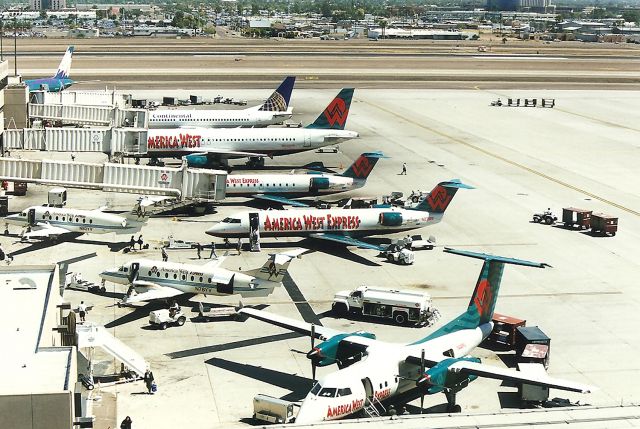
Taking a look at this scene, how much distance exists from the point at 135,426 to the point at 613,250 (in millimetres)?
47589

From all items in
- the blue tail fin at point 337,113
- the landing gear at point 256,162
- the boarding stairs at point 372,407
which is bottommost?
the landing gear at point 256,162

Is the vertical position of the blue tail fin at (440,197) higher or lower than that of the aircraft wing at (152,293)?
higher

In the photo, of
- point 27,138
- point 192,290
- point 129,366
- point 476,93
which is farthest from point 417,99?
point 129,366

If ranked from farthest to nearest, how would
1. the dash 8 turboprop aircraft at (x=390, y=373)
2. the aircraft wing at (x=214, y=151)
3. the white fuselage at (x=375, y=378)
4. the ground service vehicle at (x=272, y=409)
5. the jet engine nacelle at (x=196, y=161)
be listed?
the aircraft wing at (x=214, y=151), the jet engine nacelle at (x=196, y=161), the ground service vehicle at (x=272, y=409), the dash 8 turboprop aircraft at (x=390, y=373), the white fuselage at (x=375, y=378)

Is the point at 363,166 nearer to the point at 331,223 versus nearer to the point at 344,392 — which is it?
the point at 331,223

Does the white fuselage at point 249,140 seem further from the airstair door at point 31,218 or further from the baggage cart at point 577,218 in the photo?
the baggage cart at point 577,218

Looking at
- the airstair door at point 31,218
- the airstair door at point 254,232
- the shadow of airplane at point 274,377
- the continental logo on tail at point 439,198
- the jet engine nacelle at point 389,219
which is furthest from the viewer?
the airstair door at point 31,218

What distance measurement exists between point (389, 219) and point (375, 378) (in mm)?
33503

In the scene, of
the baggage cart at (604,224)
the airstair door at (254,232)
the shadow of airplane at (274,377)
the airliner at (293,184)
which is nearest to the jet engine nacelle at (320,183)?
the airliner at (293,184)

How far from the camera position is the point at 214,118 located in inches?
5128

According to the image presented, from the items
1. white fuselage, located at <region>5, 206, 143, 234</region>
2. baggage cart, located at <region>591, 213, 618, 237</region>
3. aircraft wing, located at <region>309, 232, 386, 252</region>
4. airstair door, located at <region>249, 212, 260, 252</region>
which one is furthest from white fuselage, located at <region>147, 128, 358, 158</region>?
baggage cart, located at <region>591, 213, 618, 237</region>

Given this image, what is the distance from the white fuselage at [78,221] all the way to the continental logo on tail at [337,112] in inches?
1513

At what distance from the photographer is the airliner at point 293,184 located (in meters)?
93.4

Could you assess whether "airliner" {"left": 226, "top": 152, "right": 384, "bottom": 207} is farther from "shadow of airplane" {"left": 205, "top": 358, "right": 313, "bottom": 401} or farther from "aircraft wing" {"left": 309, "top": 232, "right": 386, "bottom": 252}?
"shadow of airplane" {"left": 205, "top": 358, "right": 313, "bottom": 401}
